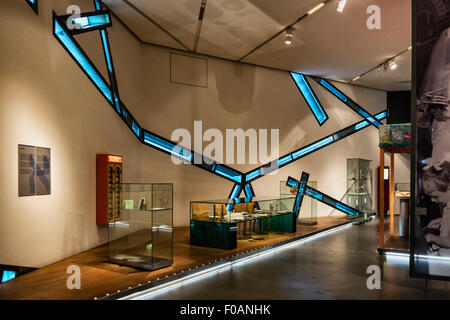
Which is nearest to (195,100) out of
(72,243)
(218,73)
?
(218,73)

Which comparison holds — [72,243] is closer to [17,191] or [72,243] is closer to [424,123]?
[17,191]

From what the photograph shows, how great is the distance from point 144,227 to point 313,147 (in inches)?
309

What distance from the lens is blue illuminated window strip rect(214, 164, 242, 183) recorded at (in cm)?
978

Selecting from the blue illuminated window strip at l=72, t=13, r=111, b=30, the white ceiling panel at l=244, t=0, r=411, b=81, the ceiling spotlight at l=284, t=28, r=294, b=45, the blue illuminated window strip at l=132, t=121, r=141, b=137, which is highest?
the white ceiling panel at l=244, t=0, r=411, b=81

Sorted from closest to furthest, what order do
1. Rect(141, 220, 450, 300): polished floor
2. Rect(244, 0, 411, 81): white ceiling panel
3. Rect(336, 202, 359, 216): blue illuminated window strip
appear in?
1. Rect(141, 220, 450, 300): polished floor
2. Rect(244, 0, 411, 81): white ceiling panel
3. Rect(336, 202, 359, 216): blue illuminated window strip

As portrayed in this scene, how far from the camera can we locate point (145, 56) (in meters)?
8.64

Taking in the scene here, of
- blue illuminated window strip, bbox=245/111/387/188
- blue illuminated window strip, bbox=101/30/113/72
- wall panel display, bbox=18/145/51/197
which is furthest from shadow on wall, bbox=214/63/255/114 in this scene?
wall panel display, bbox=18/145/51/197

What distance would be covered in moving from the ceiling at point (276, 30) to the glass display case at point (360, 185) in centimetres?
299

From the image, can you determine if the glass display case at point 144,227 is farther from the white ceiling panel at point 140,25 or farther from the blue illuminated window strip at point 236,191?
the blue illuminated window strip at point 236,191

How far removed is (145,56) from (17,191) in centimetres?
489

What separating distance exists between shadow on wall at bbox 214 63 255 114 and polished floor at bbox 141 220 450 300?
422 cm

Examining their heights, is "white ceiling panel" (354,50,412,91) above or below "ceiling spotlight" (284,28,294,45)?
above

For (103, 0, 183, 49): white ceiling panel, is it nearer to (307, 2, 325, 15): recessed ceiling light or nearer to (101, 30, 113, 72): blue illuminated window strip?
(101, 30, 113, 72): blue illuminated window strip

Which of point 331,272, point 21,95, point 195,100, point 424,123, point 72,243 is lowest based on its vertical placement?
point 331,272
